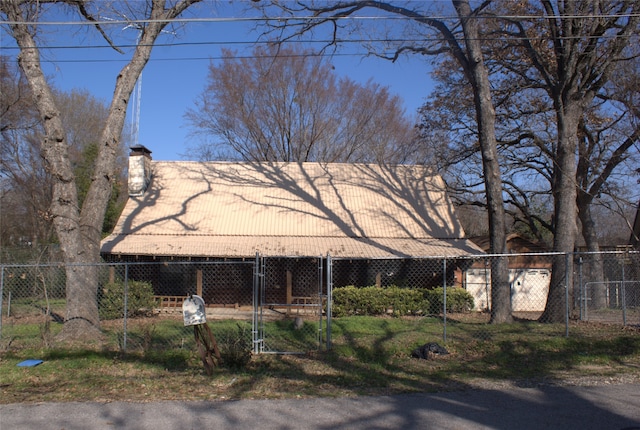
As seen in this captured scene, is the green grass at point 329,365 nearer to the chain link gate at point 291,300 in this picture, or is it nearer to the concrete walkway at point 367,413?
the chain link gate at point 291,300

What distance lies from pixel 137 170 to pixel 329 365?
1593 centimetres

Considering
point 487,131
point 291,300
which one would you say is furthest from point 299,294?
point 487,131

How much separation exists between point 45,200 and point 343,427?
3480 centimetres

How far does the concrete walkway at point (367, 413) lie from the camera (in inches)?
245

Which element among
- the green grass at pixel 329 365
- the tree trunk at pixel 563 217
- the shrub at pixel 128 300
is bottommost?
the green grass at pixel 329 365

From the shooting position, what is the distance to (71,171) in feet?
41.0

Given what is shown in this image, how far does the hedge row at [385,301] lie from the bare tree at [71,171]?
8126mm

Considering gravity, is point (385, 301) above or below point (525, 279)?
below

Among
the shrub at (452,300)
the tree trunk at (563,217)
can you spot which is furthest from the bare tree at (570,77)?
the shrub at (452,300)

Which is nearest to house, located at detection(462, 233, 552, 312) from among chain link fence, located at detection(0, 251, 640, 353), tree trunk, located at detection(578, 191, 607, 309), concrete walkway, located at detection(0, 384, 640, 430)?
chain link fence, located at detection(0, 251, 640, 353)

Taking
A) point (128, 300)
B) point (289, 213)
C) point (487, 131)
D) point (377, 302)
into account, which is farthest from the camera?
point (289, 213)

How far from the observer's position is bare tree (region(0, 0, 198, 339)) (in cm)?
1189

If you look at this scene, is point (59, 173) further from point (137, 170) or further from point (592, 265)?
point (592, 265)

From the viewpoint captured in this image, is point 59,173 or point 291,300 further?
point 291,300
